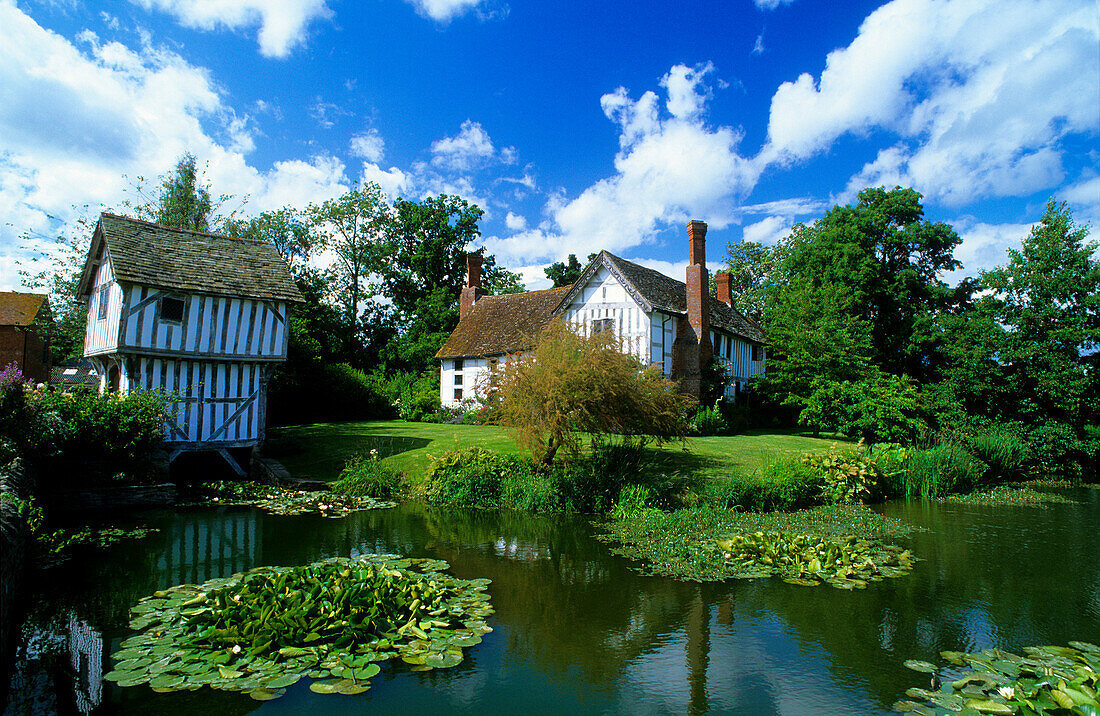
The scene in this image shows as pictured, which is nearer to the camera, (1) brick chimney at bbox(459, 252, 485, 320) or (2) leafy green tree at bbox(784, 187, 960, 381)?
(2) leafy green tree at bbox(784, 187, 960, 381)

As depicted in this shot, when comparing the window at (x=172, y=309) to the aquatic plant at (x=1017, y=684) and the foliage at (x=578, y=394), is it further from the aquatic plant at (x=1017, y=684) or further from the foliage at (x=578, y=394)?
the aquatic plant at (x=1017, y=684)

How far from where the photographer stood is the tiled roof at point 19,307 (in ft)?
86.6

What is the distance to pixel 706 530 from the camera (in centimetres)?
1084

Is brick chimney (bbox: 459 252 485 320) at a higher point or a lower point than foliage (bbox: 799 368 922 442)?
higher

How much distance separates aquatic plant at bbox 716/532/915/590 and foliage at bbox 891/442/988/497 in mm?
6691

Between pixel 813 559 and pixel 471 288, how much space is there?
28905mm

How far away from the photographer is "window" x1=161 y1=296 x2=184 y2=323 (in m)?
16.4

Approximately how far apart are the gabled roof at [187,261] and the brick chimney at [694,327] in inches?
589

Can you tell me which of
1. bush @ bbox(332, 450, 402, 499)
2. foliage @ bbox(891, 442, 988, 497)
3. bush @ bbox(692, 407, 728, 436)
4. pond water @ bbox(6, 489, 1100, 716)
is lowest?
pond water @ bbox(6, 489, 1100, 716)

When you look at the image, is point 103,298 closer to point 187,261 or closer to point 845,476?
point 187,261

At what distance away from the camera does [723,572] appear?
870 cm

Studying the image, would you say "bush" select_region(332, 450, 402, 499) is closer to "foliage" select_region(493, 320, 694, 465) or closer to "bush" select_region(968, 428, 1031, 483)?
"foliage" select_region(493, 320, 694, 465)

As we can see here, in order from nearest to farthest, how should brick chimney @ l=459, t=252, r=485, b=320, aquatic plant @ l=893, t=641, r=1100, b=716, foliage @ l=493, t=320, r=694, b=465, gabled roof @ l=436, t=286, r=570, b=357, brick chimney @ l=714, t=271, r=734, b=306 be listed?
aquatic plant @ l=893, t=641, r=1100, b=716 → foliage @ l=493, t=320, r=694, b=465 → gabled roof @ l=436, t=286, r=570, b=357 → brick chimney @ l=714, t=271, r=734, b=306 → brick chimney @ l=459, t=252, r=485, b=320

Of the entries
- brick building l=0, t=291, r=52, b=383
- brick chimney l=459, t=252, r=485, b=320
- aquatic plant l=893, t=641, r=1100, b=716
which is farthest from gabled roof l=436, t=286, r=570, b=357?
aquatic plant l=893, t=641, r=1100, b=716
